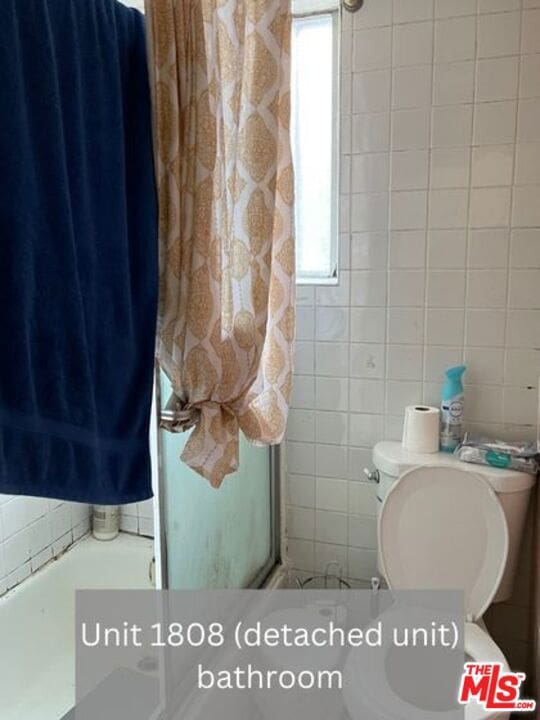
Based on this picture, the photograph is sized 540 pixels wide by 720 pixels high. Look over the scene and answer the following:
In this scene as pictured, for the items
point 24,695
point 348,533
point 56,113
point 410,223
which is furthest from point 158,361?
point 24,695

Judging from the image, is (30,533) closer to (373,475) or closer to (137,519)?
(137,519)

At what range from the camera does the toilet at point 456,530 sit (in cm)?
155

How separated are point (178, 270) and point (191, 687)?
98cm

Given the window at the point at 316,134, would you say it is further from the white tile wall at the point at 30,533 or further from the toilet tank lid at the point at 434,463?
the white tile wall at the point at 30,533

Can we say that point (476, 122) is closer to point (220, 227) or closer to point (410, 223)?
point (410, 223)

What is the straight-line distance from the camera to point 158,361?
1.17m

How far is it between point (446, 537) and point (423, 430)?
0.29 metres

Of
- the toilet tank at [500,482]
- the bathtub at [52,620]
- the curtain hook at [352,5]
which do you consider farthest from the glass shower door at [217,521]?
the curtain hook at [352,5]

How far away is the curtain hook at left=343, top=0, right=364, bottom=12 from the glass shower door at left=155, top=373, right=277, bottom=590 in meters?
1.22

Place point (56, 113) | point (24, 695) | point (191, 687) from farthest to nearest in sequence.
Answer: point (24, 695), point (191, 687), point (56, 113)

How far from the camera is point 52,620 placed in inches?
80.3

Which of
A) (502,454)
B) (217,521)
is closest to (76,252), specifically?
(217,521)

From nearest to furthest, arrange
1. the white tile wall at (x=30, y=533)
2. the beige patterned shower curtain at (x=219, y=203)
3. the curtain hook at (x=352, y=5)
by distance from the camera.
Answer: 1. the beige patterned shower curtain at (x=219, y=203)
2. the curtain hook at (x=352, y=5)
3. the white tile wall at (x=30, y=533)

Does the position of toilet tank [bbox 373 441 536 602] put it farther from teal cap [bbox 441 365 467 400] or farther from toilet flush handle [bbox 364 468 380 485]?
teal cap [bbox 441 365 467 400]
